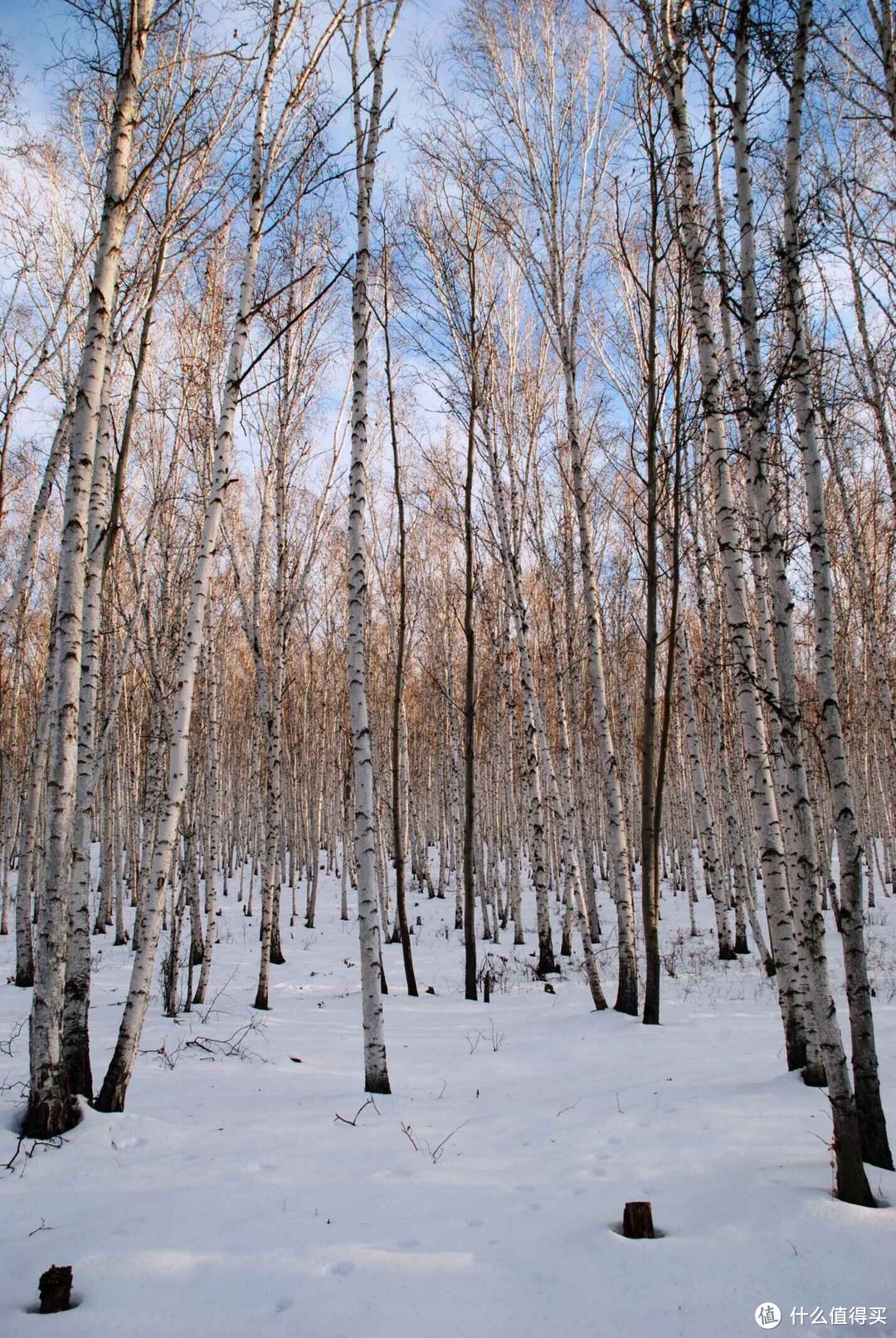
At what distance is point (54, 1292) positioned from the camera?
255cm

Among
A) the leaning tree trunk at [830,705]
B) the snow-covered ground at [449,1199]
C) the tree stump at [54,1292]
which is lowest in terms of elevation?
the snow-covered ground at [449,1199]

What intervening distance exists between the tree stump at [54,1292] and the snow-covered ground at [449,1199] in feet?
0.16

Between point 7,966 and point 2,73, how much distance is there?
40.8 feet

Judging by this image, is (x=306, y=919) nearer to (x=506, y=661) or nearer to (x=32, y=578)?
(x=506, y=661)

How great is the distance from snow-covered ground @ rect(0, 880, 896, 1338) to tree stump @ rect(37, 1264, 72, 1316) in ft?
0.16

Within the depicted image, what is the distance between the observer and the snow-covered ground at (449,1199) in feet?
8.40

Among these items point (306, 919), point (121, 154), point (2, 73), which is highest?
point (2, 73)

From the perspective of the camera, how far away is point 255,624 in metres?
9.15

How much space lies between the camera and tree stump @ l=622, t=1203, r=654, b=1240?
2949 millimetres

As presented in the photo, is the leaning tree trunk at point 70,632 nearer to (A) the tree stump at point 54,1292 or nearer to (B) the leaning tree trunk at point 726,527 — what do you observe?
(A) the tree stump at point 54,1292

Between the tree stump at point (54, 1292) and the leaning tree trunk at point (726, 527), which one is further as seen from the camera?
the leaning tree trunk at point (726, 527)

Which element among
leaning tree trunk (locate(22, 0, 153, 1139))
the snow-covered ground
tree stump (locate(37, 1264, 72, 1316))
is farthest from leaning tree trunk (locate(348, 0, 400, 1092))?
tree stump (locate(37, 1264, 72, 1316))

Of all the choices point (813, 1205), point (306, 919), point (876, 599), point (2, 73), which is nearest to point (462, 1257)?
point (813, 1205)

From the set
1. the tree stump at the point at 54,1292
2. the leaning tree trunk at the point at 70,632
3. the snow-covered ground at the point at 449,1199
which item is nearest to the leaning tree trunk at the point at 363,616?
the snow-covered ground at the point at 449,1199
